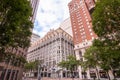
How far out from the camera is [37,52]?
3445 inches

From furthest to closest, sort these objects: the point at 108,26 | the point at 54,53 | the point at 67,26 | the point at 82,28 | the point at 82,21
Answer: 1. the point at 67,26
2. the point at 54,53
3. the point at 82,21
4. the point at 82,28
5. the point at 108,26

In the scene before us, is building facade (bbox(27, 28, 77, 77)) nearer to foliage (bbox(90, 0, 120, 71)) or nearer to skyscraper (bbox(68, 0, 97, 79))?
skyscraper (bbox(68, 0, 97, 79))

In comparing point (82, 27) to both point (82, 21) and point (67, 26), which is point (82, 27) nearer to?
point (82, 21)

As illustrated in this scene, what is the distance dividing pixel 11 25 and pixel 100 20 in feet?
28.9

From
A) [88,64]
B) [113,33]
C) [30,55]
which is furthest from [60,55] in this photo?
[113,33]

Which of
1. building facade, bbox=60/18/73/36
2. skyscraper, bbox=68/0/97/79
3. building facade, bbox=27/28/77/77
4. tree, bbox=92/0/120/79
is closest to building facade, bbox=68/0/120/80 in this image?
skyscraper, bbox=68/0/97/79

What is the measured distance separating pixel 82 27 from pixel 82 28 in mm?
706

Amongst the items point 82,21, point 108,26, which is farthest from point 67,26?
point 108,26

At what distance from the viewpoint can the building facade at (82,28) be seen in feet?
179

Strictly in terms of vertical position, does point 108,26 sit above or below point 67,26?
below

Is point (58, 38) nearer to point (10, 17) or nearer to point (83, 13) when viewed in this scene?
point (83, 13)

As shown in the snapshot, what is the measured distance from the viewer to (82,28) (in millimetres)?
61500

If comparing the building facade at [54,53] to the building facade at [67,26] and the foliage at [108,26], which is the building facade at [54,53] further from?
the foliage at [108,26]

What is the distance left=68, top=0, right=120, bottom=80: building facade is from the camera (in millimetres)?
54669
